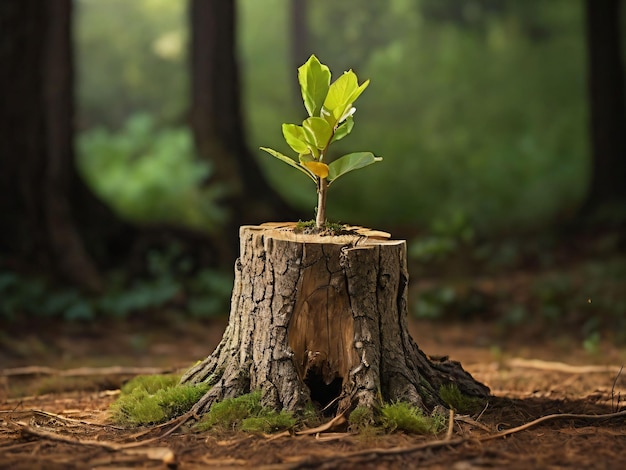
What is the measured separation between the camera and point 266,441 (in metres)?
3.16

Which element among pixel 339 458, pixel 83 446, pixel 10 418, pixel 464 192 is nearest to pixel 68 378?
pixel 10 418

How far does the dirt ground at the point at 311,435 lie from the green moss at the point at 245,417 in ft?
0.28

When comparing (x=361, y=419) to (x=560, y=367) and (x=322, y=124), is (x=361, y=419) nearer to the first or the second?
(x=322, y=124)

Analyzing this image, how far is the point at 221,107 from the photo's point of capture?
1033 centimetres

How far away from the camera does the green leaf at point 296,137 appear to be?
12.2 feet

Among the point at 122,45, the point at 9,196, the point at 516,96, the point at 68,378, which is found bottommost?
the point at 68,378

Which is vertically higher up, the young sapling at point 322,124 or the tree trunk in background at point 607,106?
the tree trunk in background at point 607,106

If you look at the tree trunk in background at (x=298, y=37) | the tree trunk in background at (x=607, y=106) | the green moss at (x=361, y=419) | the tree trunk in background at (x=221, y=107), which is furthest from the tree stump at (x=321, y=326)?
the tree trunk in background at (x=298, y=37)

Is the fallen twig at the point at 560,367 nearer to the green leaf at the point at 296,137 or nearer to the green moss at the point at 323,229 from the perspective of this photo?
the green moss at the point at 323,229

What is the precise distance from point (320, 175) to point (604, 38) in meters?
8.60

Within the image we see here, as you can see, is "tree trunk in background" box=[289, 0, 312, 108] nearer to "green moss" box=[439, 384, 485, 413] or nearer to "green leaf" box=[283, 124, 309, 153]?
"green leaf" box=[283, 124, 309, 153]

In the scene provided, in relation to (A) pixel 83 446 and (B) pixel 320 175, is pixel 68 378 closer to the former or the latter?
(A) pixel 83 446

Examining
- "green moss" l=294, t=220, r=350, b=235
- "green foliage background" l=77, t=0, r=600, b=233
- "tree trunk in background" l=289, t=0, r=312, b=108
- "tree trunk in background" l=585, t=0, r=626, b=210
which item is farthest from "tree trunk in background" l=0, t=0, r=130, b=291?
"tree trunk in background" l=289, t=0, r=312, b=108

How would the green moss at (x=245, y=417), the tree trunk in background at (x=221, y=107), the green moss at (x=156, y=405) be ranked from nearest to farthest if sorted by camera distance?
the green moss at (x=245, y=417) → the green moss at (x=156, y=405) → the tree trunk in background at (x=221, y=107)
